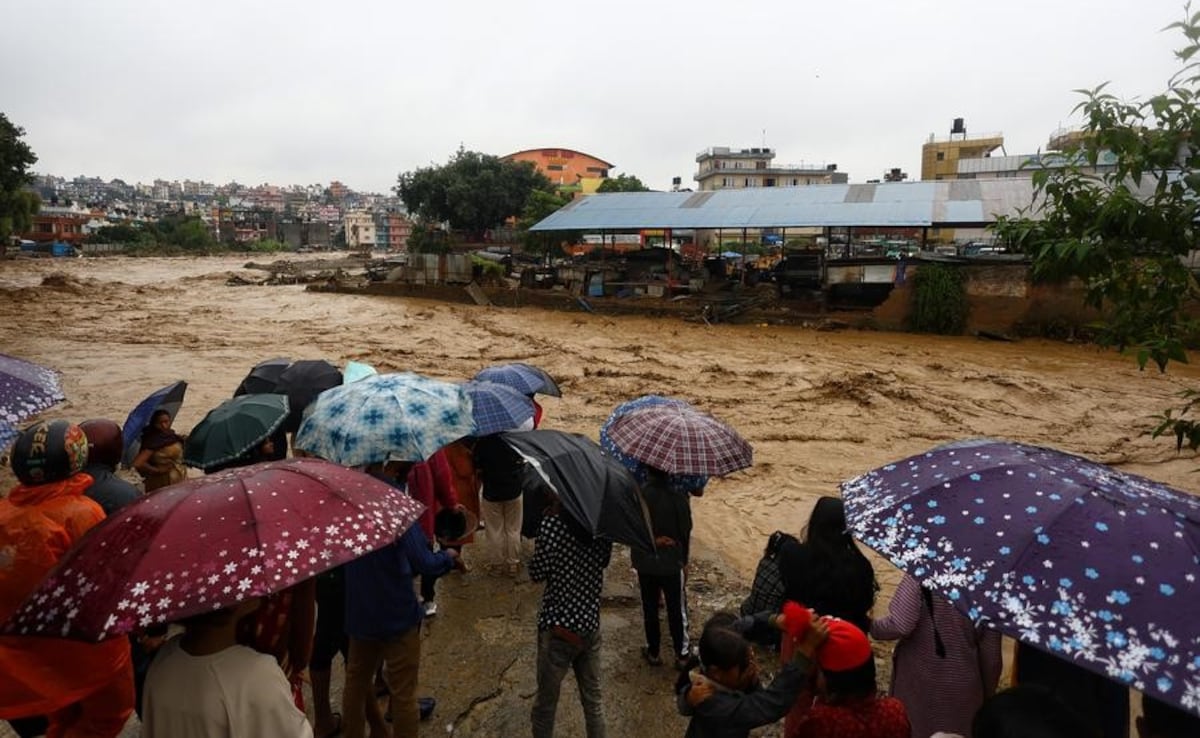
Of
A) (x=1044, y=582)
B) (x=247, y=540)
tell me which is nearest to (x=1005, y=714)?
(x=1044, y=582)

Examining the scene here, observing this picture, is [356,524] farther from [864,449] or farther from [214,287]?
[214,287]

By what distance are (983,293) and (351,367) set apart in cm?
1721

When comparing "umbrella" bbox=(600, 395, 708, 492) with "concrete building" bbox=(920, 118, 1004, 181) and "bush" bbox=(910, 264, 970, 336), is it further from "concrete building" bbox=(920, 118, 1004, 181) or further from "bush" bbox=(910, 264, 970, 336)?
Result: "concrete building" bbox=(920, 118, 1004, 181)

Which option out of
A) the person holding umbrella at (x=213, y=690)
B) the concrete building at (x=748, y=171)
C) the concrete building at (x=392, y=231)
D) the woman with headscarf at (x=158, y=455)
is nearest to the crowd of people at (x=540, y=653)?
the person holding umbrella at (x=213, y=690)

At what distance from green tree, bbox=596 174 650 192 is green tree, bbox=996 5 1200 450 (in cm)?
4043

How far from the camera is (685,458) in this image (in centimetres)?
353

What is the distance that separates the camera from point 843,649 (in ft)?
6.72

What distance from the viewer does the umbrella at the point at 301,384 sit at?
4.71 m

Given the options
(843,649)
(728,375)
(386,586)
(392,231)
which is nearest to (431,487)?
(386,586)

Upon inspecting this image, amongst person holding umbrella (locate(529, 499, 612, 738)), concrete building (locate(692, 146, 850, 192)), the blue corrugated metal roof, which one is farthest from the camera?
concrete building (locate(692, 146, 850, 192))

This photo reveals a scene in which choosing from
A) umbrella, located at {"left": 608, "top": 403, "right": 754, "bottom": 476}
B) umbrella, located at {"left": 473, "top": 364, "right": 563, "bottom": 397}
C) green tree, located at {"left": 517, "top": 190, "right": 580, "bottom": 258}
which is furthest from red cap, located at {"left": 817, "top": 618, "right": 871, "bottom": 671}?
green tree, located at {"left": 517, "top": 190, "right": 580, "bottom": 258}

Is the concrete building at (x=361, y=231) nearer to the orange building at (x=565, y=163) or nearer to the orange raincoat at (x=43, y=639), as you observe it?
the orange building at (x=565, y=163)

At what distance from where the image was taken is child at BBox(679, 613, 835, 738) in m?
2.15

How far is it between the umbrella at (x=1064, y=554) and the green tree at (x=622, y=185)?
41.4 m
